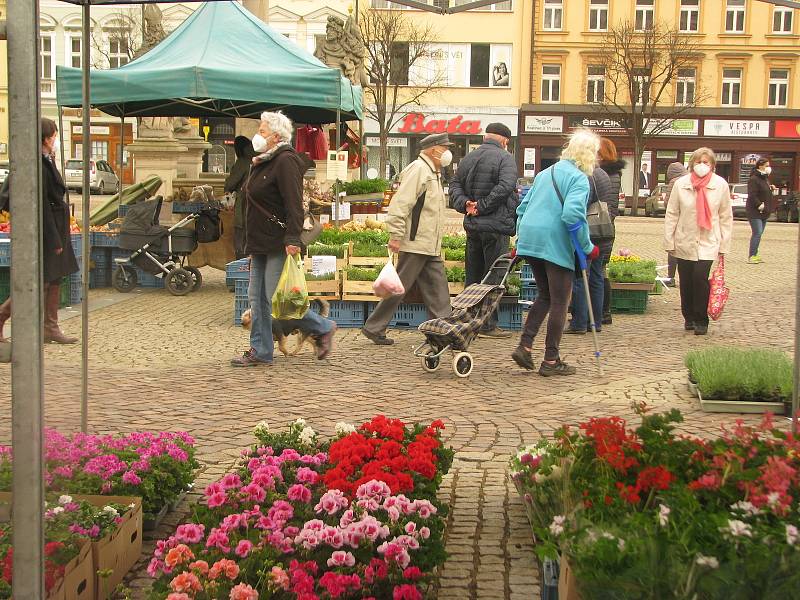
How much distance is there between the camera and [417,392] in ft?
26.6

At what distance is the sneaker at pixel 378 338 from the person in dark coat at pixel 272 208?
1.45 metres

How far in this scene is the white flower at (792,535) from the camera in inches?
111

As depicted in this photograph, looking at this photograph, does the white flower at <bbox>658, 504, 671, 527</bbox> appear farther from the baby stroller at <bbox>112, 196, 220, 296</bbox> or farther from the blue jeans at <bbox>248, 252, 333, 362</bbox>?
the baby stroller at <bbox>112, 196, 220, 296</bbox>

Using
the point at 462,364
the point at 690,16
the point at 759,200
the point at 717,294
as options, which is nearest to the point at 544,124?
the point at 690,16

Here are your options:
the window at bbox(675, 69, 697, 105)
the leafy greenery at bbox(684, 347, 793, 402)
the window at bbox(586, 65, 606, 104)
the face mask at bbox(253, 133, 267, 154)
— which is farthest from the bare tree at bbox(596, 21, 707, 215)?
the leafy greenery at bbox(684, 347, 793, 402)

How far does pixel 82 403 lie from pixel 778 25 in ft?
182

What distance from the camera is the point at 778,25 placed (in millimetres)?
55031

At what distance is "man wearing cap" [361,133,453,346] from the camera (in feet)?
32.0

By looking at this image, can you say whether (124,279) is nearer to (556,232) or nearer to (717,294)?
(717,294)

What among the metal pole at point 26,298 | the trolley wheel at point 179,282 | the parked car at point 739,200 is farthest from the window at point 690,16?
the metal pole at point 26,298

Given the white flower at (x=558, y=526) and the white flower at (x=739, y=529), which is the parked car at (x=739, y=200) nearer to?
the white flower at (x=558, y=526)

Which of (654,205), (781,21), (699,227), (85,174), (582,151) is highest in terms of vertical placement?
(781,21)

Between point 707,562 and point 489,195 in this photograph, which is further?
point 489,195

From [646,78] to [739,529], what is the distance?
52478 millimetres
